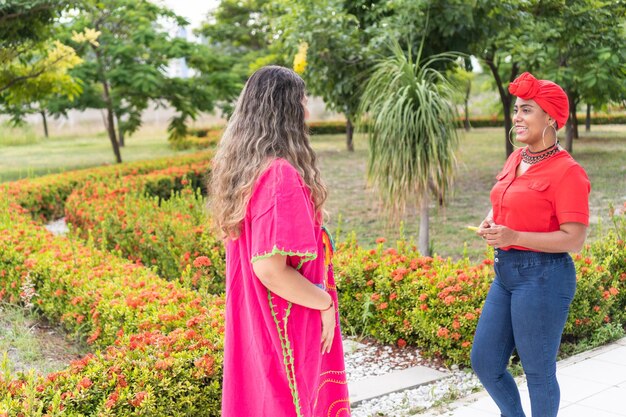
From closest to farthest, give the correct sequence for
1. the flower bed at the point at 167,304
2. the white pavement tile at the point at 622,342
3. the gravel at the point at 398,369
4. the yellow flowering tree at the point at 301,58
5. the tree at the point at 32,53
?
the flower bed at the point at 167,304, the gravel at the point at 398,369, the white pavement tile at the point at 622,342, the yellow flowering tree at the point at 301,58, the tree at the point at 32,53

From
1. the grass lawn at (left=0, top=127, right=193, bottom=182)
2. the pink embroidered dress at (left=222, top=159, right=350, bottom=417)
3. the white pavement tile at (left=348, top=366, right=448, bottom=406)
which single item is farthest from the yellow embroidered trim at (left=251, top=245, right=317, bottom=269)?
the grass lawn at (left=0, top=127, right=193, bottom=182)

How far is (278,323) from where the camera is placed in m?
2.28

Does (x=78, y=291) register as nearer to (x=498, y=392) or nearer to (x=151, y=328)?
(x=151, y=328)

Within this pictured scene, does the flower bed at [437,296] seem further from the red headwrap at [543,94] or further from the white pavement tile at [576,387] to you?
the red headwrap at [543,94]

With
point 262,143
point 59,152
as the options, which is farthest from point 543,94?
point 59,152

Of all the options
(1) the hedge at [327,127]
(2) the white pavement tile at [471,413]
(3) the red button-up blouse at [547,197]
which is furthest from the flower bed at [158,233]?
(1) the hedge at [327,127]

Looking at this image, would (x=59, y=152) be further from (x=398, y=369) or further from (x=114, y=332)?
(x=398, y=369)

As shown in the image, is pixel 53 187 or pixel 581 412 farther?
pixel 53 187

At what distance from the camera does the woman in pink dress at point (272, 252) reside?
2.17 meters

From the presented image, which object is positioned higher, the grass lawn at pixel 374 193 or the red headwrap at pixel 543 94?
the red headwrap at pixel 543 94

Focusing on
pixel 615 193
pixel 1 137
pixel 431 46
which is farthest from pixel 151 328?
pixel 1 137

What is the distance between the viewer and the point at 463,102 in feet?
22.6

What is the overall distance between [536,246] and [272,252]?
1.27m

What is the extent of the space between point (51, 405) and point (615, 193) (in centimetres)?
1005
